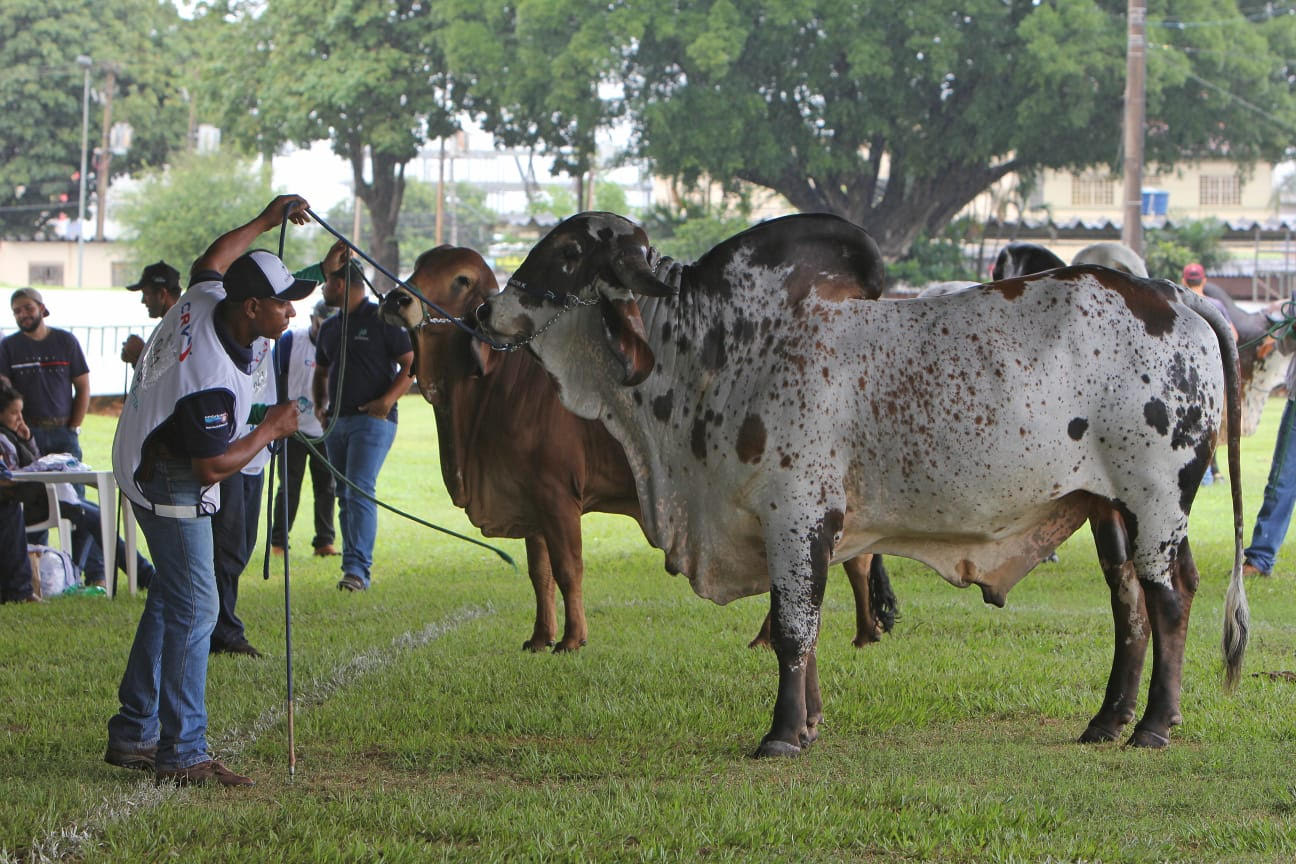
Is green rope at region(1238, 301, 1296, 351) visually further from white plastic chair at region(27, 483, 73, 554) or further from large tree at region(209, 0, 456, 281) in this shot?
large tree at region(209, 0, 456, 281)

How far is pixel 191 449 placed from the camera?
5.36 meters

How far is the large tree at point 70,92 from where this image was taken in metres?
49.9

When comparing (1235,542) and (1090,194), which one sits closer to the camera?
(1235,542)

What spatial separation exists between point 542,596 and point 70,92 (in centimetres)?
4815

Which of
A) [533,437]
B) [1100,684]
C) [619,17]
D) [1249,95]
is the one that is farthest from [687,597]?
[1249,95]

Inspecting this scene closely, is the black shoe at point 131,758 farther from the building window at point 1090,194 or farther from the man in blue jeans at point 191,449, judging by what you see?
the building window at point 1090,194

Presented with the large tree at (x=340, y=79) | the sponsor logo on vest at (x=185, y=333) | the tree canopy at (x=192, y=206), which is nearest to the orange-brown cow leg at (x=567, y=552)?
the sponsor logo on vest at (x=185, y=333)

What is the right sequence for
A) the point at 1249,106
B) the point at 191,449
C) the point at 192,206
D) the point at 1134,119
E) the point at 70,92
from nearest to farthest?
the point at 191,449, the point at 1134,119, the point at 1249,106, the point at 192,206, the point at 70,92

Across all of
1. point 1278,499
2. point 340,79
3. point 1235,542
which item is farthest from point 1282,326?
point 340,79

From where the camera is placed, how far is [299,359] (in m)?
12.3

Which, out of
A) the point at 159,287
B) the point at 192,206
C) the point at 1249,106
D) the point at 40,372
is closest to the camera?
the point at 159,287

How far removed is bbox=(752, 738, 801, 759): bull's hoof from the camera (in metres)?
5.93

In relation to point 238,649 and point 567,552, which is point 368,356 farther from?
point 567,552

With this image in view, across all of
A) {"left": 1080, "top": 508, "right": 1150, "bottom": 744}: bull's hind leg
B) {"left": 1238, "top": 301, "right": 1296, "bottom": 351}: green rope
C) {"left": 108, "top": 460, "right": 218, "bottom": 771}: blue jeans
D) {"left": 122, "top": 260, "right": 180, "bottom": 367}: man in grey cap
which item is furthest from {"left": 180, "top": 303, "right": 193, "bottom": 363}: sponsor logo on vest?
{"left": 1238, "top": 301, "right": 1296, "bottom": 351}: green rope
